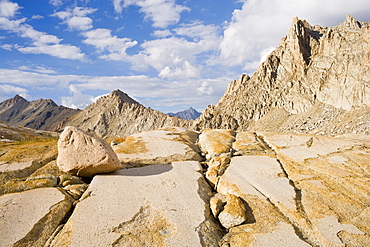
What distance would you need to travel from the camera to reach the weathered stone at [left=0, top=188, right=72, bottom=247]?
5.76 meters

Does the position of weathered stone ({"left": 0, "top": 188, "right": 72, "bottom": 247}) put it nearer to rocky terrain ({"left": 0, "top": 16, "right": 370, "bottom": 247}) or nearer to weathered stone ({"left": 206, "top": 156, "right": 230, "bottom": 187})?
rocky terrain ({"left": 0, "top": 16, "right": 370, "bottom": 247})

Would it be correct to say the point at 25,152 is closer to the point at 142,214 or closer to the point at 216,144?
the point at 142,214

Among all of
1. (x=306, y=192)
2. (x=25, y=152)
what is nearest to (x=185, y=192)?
(x=306, y=192)

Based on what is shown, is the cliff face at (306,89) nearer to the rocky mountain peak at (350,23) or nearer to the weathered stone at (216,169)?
the rocky mountain peak at (350,23)

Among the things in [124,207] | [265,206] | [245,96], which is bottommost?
[265,206]

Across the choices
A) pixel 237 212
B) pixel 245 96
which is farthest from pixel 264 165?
pixel 245 96

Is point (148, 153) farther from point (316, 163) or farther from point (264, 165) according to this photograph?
point (316, 163)

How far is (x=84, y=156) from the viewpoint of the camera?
9977 mm

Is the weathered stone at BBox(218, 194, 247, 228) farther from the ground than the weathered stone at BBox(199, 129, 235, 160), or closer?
closer

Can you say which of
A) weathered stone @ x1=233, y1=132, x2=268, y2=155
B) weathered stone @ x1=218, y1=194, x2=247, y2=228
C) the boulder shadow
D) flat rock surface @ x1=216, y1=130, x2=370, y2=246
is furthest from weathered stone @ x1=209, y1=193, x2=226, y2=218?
weathered stone @ x1=233, y1=132, x2=268, y2=155

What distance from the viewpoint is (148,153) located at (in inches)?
538

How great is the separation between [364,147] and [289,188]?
9395 millimetres

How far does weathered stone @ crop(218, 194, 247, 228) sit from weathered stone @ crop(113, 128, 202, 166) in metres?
5.66

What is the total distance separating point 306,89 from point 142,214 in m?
144
